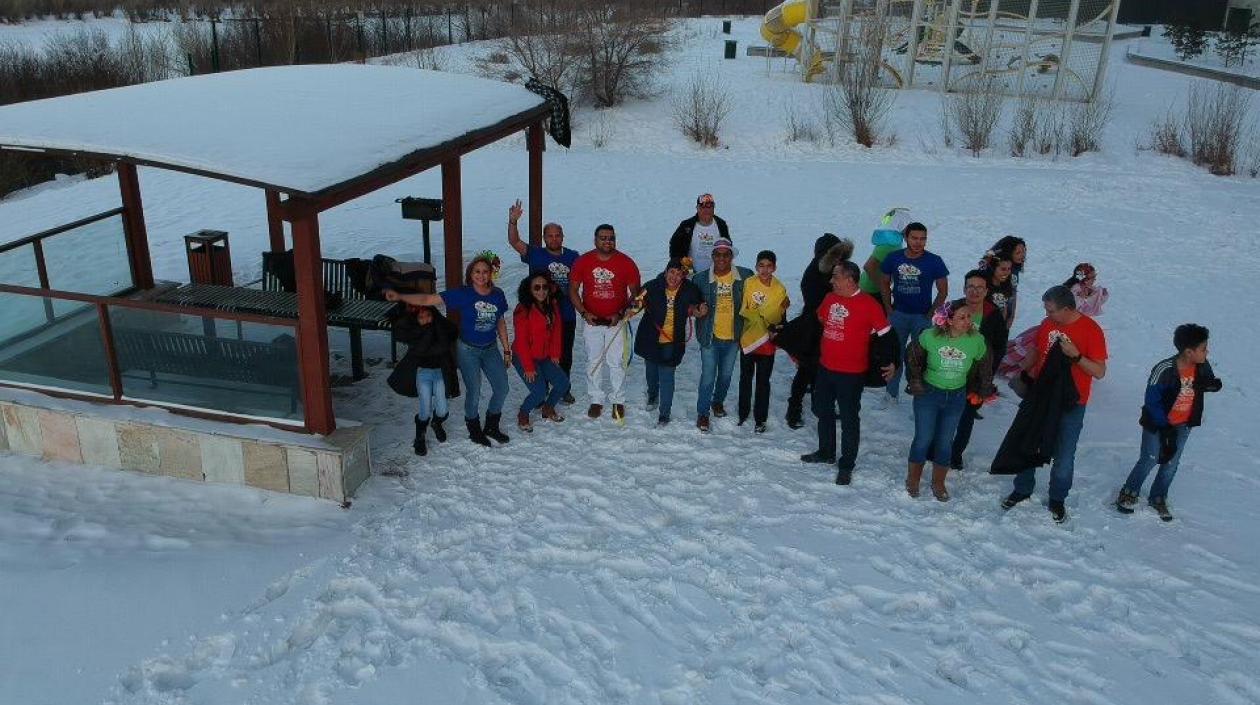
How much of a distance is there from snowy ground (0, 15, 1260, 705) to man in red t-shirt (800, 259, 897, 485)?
0.40m

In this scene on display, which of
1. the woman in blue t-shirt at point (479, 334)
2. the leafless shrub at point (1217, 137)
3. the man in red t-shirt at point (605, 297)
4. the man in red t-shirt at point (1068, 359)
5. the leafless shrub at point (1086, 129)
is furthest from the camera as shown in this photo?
the leafless shrub at point (1086, 129)

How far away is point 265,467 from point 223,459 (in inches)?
12.2

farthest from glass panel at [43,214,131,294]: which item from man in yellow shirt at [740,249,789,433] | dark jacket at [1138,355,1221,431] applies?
dark jacket at [1138,355,1221,431]

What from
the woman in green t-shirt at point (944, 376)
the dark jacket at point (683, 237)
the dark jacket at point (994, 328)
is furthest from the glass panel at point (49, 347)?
the dark jacket at point (994, 328)

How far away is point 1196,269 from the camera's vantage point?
11672 millimetres

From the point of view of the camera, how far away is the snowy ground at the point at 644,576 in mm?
4586

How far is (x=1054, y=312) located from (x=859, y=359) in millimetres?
1249

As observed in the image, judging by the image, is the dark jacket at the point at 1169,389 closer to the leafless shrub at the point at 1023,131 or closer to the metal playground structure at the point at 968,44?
the leafless shrub at the point at 1023,131

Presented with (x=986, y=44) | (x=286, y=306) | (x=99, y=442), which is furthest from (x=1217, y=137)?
(x=99, y=442)

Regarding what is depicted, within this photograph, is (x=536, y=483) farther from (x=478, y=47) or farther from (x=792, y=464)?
(x=478, y=47)

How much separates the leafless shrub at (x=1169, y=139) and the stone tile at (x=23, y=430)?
19.2 m

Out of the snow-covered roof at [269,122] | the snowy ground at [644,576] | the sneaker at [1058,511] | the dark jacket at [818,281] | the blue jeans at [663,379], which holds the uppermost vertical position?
the snow-covered roof at [269,122]

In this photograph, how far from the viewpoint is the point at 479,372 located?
6.87 meters

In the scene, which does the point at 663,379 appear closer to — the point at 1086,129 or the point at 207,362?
the point at 207,362
